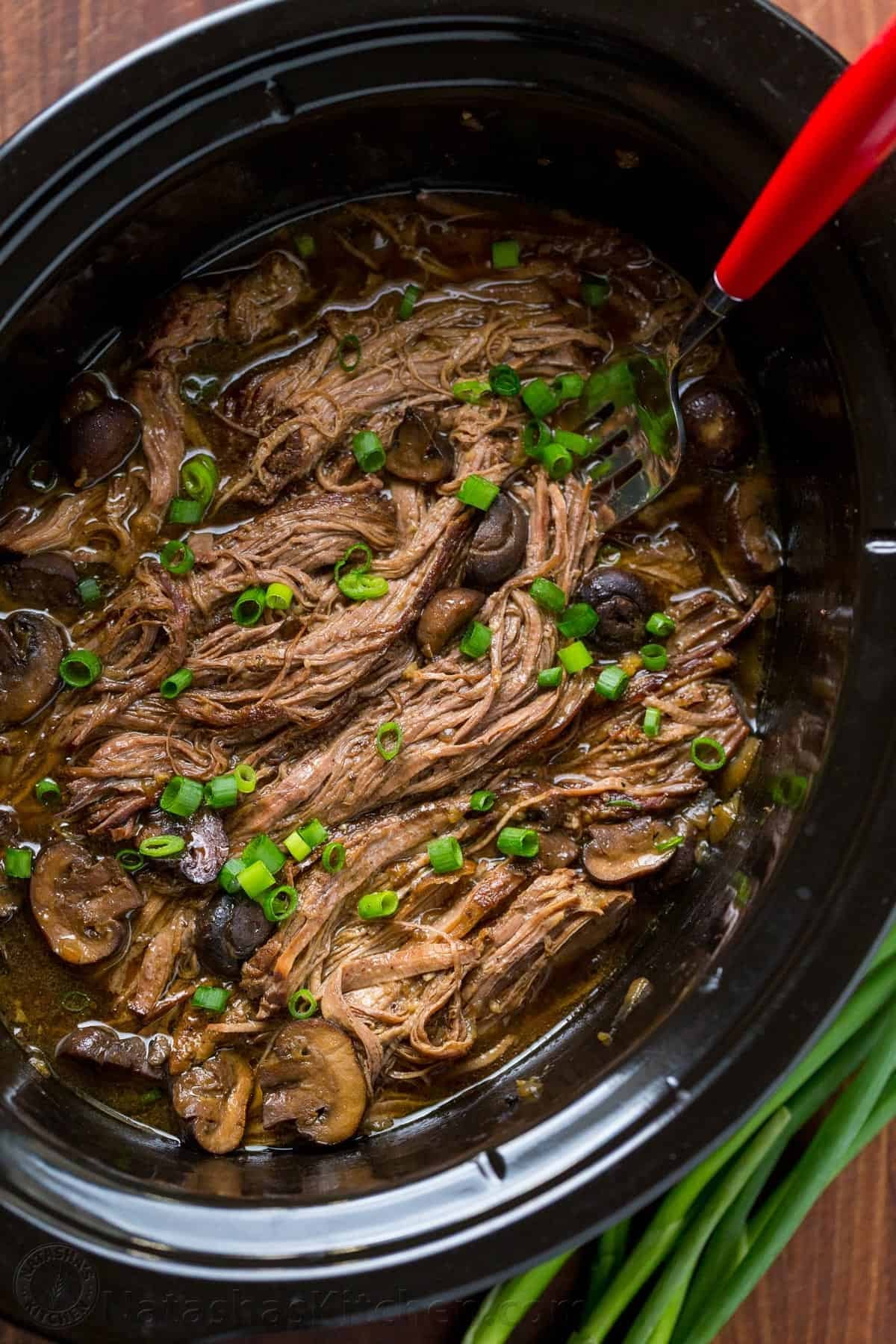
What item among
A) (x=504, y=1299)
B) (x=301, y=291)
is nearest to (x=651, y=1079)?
(x=504, y=1299)

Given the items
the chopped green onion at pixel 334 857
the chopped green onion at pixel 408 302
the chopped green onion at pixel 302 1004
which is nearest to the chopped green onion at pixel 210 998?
the chopped green onion at pixel 302 1004

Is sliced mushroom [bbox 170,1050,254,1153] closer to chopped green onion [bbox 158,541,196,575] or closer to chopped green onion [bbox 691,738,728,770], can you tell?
chopped green onion [bbox 158,541,196,575]

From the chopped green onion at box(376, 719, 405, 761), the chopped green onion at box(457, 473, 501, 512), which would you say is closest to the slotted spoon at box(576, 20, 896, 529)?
the chopped green onion at box(457, 473, 501, 512)

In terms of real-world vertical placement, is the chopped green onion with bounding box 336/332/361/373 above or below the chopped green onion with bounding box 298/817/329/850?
above

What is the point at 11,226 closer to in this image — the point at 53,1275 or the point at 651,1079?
the point at 53,1275

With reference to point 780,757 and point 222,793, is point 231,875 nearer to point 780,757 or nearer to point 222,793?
point 222,793

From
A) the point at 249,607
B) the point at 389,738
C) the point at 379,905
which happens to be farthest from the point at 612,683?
the point at 249,607
